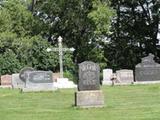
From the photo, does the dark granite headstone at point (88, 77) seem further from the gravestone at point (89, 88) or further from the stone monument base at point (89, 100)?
the stone monument base at point (89, 100)

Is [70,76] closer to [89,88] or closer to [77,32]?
[77,32]

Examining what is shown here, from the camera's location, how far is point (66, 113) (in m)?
15.9

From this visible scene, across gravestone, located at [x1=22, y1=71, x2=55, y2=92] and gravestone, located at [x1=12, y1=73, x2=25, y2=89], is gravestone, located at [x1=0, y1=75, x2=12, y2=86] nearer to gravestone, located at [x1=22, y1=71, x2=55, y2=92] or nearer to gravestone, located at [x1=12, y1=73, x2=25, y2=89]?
gravestone, located at [x1=12, y1=73, x2=25, y2=89]

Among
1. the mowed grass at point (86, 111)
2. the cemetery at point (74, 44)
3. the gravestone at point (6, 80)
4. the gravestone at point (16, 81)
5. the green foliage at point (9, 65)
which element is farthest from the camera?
the green foliage at point (9, 65)

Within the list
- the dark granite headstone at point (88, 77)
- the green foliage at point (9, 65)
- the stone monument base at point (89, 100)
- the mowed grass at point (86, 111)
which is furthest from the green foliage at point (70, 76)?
the stone monument base at point (89, 100)

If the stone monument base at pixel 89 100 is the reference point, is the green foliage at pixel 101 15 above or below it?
above

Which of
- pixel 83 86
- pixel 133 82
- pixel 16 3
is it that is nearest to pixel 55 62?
pixel 16 3

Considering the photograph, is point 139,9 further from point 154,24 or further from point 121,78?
Result: point 121,78

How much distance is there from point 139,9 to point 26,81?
25354mm

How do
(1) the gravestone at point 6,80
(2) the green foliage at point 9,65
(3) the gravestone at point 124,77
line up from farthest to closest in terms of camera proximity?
(2) the green foliage at point 9,65 → (1) the gravestone at point 6,80 → (3) the gravestone at point 124,77

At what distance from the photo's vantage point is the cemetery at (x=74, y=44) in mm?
33219

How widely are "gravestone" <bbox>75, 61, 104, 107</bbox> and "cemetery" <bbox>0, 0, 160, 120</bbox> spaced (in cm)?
652

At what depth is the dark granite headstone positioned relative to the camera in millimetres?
17875

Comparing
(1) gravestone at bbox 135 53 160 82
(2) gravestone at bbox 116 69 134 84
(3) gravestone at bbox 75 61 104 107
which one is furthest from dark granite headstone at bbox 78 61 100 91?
(2) gravestone at bbox 116 69 134 84
